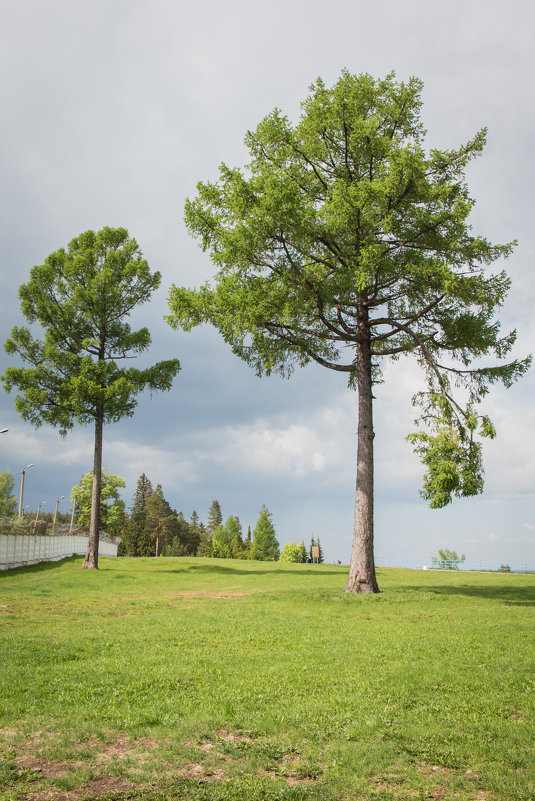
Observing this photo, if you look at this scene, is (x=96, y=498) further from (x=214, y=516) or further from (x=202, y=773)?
(x=214, y=516)

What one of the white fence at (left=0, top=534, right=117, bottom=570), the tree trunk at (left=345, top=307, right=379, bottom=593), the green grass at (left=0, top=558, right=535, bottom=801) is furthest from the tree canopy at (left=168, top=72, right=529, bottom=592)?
the white fence at (left=0, top=534, right=117, bottom=570)

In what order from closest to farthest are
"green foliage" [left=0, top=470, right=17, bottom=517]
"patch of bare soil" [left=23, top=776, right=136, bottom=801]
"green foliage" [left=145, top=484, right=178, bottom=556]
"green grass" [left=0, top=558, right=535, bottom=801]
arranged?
"patch of bare soil" [left=23, top=776, right=136, bottom=801] → "green grass" [left=0, top=558, right=535, bottom=801] → "green foliage" [left=0, top=470, right=17, bottom=517] → "green foliage" [left=145, top=484, right=178, bottom=556]

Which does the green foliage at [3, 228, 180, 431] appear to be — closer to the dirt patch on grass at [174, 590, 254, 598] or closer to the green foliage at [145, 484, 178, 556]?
the dirt patch on grass at [174, 590, 254, 598]

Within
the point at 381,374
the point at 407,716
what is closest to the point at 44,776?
the point at 407,716

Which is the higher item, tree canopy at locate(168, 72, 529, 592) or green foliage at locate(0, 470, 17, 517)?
tree canopy at locate(168, 72, 529, 592)

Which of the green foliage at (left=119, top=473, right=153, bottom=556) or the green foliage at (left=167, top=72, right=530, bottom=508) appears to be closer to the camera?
the green foliage at (left=167, top=72, right=530, bottom=508)

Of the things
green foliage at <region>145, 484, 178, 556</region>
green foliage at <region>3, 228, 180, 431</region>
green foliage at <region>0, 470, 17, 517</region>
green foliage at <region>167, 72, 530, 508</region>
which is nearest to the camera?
green foliage at <region>167, 72, 530, 508</region>

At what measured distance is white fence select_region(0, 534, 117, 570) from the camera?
31.1 metres

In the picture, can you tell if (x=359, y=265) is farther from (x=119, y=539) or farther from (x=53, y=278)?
(x=119, y=539)

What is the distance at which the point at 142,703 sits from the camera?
5848mm

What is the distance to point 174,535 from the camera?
100 metres

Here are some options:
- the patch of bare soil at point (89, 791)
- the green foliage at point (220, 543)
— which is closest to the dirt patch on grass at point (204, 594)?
the patch of bare soil at point (89, 791)

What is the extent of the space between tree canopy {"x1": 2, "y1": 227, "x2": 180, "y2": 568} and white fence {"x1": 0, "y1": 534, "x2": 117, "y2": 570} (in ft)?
17.7

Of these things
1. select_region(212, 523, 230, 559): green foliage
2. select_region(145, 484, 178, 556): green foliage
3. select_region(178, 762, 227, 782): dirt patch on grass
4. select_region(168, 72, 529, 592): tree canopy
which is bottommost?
select_region(212, 523, 230, 559): green foliage
